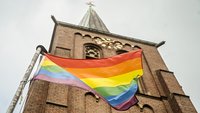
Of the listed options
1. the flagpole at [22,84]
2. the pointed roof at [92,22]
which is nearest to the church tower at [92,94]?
the flagpole at [22,84]

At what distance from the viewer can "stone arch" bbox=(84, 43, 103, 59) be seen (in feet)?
62.5

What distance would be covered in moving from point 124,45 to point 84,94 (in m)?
8.18

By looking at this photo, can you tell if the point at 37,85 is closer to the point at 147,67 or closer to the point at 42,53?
the point at 42,53

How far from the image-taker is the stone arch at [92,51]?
62.5ft

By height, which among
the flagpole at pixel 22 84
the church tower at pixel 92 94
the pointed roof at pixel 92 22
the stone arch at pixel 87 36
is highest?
the pointed roof at pixel 92 22

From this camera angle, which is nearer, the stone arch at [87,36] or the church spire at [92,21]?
the stone arch at [87,36]

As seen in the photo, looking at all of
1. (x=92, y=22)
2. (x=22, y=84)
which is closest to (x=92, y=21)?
(x=92, y=22)

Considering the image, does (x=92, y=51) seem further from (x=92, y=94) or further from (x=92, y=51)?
(x=92, y=94)

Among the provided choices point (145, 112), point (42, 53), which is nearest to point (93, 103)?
point (145, 112)

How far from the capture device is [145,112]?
1426 cm

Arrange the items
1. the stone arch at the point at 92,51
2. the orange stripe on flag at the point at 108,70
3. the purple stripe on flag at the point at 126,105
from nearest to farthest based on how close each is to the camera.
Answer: the purple stripe on flag at the point at 126,105, the orange stripe on flag at the point at 108,70, the stone arch at the point at 92,51

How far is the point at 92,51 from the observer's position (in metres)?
19.6

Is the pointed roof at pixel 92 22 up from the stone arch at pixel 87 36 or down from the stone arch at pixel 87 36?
up

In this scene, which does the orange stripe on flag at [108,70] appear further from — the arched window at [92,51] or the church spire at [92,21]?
the church spire at [92,21]
